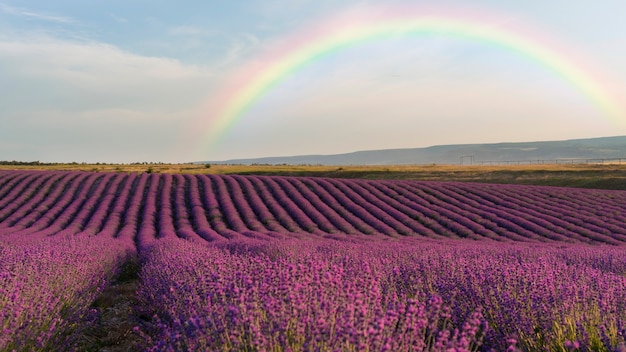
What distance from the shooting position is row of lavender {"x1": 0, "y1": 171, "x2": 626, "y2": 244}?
52.6 ft

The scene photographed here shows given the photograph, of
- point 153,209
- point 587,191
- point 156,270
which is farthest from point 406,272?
point 587,191

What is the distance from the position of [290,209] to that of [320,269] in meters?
15.2

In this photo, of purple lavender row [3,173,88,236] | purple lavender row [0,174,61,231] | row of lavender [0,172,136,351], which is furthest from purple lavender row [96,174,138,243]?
purple lavender row [0,174,61,231]

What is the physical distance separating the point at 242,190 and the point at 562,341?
2148cm

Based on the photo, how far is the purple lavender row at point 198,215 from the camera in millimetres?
13903

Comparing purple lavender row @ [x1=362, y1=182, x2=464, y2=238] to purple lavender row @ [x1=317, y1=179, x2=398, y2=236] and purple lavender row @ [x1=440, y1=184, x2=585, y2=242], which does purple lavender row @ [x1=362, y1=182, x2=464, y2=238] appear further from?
purple lavender row @ [x1=440, y1=184, x2=585, y2=242]

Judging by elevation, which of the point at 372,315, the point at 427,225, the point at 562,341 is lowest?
the point at 427,225

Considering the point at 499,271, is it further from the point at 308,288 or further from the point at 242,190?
the point at 242,190

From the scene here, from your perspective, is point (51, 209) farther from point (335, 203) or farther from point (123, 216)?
point (335, 203)

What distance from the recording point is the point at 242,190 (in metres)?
24.4

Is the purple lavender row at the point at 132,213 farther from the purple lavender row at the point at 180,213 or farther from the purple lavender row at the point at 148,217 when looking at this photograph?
the purple lavender row at the point at 180,213

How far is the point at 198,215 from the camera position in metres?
18.4

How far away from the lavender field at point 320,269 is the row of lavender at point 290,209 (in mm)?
113

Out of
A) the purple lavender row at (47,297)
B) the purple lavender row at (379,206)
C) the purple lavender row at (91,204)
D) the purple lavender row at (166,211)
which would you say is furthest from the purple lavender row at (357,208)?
the purple lavender row at (47,297)
